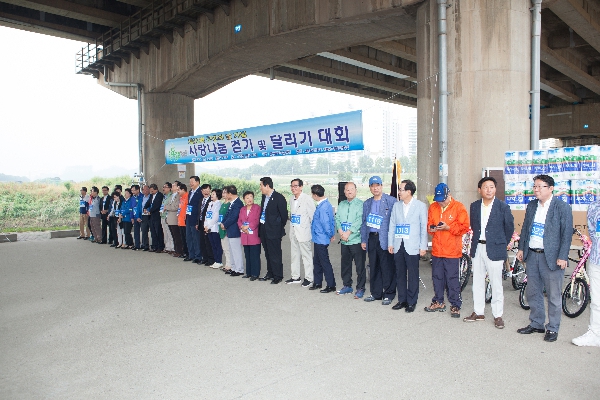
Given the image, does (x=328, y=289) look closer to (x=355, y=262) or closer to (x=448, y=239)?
(x=355, y=262)

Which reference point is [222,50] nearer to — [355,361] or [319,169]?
[319,169]

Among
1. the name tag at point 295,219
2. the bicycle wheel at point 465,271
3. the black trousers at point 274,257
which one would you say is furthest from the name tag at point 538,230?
the black trousers at point 274,257

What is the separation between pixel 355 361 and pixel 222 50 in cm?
1198

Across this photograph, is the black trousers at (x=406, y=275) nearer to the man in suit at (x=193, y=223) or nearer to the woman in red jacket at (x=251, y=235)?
the woman in red jacket at (x=251, y=235)

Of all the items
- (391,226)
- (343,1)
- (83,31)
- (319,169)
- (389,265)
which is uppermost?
(83,31)

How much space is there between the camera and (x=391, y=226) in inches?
253

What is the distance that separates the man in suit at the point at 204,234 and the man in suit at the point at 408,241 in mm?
4628

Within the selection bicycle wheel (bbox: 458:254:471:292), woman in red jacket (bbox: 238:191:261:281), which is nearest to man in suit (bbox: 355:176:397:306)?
bicycle wheel (bbox: 458:254:471:292)

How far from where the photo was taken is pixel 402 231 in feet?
20.6

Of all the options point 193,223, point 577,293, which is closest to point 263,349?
point 577,293

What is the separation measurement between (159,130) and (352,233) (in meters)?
13.2

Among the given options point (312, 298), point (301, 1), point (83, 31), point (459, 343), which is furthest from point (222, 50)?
point (459, 343)

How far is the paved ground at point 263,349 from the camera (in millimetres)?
3920

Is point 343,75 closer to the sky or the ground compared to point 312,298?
closer to the sky
